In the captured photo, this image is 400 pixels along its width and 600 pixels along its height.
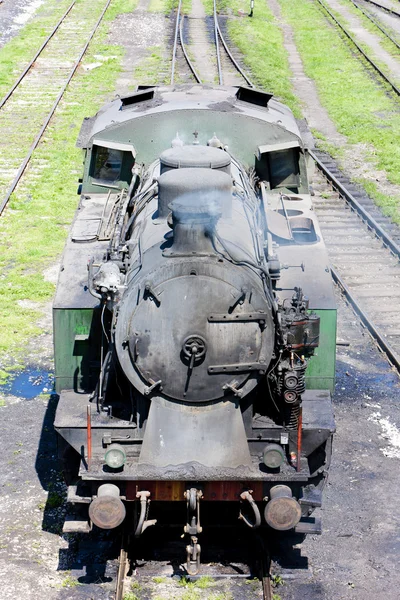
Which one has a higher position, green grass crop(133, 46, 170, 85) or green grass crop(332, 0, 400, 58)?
green grass crop(133, 46, 170, 85)

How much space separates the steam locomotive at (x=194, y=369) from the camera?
285 inches

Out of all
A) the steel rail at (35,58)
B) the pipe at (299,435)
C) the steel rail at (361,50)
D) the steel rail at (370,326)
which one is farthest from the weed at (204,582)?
the steel rail at (361,50)

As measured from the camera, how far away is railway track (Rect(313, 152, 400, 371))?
13.1m

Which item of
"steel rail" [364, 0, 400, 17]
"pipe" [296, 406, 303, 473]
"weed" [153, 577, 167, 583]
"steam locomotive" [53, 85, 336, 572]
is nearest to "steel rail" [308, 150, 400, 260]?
"steam locomotive" [53, 85, 336, 572]

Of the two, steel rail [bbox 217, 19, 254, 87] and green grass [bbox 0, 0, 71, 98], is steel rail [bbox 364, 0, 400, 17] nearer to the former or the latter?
steel rail [bbox 217, 19, 254, 87]

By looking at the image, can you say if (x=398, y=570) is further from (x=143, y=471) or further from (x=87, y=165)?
(x=87, y=165)

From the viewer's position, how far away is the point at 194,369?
7.28 m

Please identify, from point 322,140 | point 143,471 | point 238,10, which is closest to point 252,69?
point 322,140

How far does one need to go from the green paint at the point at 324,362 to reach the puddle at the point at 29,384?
374cm

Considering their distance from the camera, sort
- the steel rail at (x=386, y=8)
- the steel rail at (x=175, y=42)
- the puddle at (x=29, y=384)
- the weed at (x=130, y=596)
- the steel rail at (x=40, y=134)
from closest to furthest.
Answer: the weed at (x=130, y=596) < the puddle at (x=29, y=384) < the steel rail at (x=40, y=134) < the steel rail at (x=175, y=42) < the steel rail at (x=386, y=8)

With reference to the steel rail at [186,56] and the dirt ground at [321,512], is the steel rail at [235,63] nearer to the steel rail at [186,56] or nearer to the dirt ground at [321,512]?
the steel rail at [186,56]

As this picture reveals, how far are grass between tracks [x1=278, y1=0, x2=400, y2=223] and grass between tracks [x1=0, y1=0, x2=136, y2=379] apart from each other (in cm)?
619

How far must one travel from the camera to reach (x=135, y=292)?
739cm

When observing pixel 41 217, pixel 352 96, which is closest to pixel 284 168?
pixel 41 217
